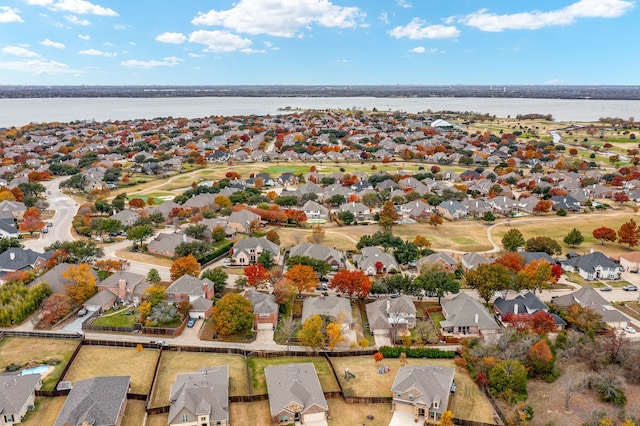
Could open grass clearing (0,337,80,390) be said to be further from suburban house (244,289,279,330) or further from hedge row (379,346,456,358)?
hedge row (379,346,456,358)

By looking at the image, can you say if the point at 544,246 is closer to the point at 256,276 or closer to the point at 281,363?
the point at 256,276

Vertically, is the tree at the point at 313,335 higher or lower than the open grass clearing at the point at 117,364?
higher

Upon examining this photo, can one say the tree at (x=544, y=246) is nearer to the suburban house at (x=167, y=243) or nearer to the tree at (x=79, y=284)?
the suburban house at (x=167, y=243)

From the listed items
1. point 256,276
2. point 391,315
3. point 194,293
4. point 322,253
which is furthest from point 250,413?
point 322,253

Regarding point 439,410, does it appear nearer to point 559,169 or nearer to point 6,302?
point 6,302

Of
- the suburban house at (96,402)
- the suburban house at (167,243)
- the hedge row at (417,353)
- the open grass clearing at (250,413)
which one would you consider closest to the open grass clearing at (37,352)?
the suburban house at (96,402)

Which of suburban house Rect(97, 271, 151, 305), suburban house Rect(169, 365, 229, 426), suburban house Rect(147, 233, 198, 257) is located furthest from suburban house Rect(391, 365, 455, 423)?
suburban house Rect(147, 233, 198, 257)
